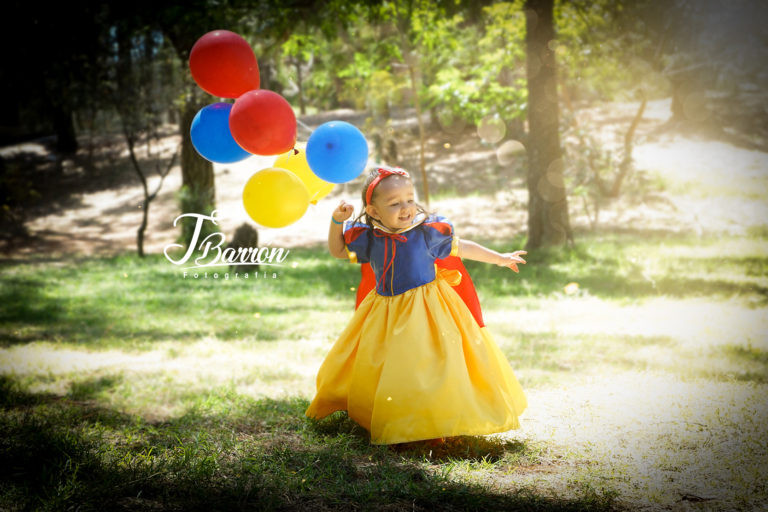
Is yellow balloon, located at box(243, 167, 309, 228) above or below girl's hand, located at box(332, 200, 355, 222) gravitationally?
above

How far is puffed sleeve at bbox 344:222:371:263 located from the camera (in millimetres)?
3326

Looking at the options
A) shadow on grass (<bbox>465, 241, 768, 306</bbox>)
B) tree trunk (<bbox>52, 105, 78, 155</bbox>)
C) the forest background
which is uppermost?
tree trunk (<bbox>52, 105, 78, 155</bbox>)

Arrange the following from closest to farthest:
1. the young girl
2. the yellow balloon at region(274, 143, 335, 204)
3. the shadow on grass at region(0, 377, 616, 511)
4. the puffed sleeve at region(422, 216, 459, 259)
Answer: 1. the shadow on grass at region(0, 377, 616, 511)
2. the young girl
3. the puffed sleeve at region(422, 216, 459, 259)
4. the yellow balloon at region(274, 143, 335, 204)

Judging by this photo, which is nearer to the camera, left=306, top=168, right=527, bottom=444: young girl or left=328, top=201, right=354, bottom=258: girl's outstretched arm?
left=306, top=168, right=527, bottom=444: young girl

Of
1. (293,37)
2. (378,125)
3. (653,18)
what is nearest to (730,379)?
(293,37)

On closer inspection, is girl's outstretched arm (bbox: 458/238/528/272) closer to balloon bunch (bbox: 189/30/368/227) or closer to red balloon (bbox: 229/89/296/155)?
balloon bunch (bbox: 189/30/368/227)

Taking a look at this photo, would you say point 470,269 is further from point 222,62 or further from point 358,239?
point 222,62

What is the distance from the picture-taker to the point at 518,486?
275 centimetres

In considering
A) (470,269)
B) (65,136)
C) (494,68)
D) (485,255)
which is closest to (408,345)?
(485,255)

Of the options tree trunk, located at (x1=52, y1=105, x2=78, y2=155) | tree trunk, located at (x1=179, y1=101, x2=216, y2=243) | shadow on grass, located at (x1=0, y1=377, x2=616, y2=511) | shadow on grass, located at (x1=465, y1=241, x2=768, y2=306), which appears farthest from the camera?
tree trunk, located at (x1=52, y1=105, x2=78, y2=155)

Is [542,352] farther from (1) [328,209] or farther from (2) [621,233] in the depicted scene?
(1) [328,209]

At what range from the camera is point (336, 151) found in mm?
3242

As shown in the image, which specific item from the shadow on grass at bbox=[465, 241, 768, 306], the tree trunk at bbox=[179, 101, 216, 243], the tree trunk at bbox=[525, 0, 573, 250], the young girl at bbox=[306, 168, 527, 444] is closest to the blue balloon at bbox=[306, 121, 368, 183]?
the young girl at bbox=[306, 168, 527, 444]

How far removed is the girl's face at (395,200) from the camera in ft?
10.4
